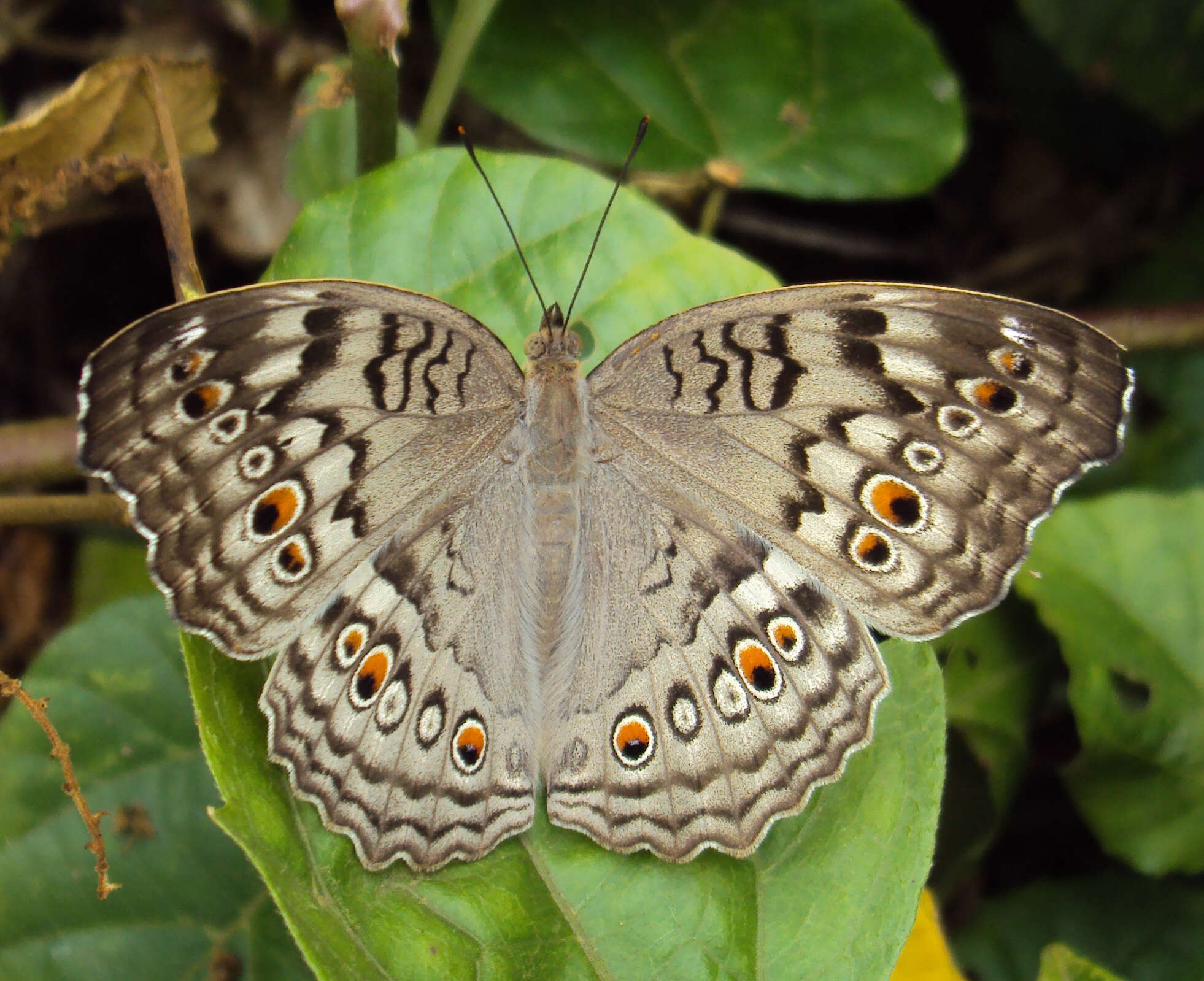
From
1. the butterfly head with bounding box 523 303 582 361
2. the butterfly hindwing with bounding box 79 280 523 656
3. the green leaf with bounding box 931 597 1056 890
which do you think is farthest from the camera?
the green leaf with bounding box 931 597 1056 890

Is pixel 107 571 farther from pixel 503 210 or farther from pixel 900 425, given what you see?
pixel 900 425

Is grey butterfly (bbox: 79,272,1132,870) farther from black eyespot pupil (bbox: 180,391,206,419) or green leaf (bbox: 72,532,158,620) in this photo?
green leaf (bbox: 72,532,158,620)

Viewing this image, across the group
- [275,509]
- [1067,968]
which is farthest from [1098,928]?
[275,509]

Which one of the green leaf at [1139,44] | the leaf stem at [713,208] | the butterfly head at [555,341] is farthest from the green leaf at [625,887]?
the green leaf at [1139,44]

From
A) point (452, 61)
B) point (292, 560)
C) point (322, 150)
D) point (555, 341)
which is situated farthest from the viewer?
point (322, 150)

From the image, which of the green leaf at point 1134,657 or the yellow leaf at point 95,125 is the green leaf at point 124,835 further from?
the green leaf at point 1134,657

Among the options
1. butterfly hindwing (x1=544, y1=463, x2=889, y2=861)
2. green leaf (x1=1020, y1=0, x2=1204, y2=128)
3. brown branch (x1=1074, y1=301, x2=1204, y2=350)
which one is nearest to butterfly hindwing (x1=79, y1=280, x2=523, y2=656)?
butterfly hindwing (x1=544, y1=463, x2=889, y2=861)

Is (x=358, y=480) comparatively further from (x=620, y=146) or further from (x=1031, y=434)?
(x=620, y=146)
